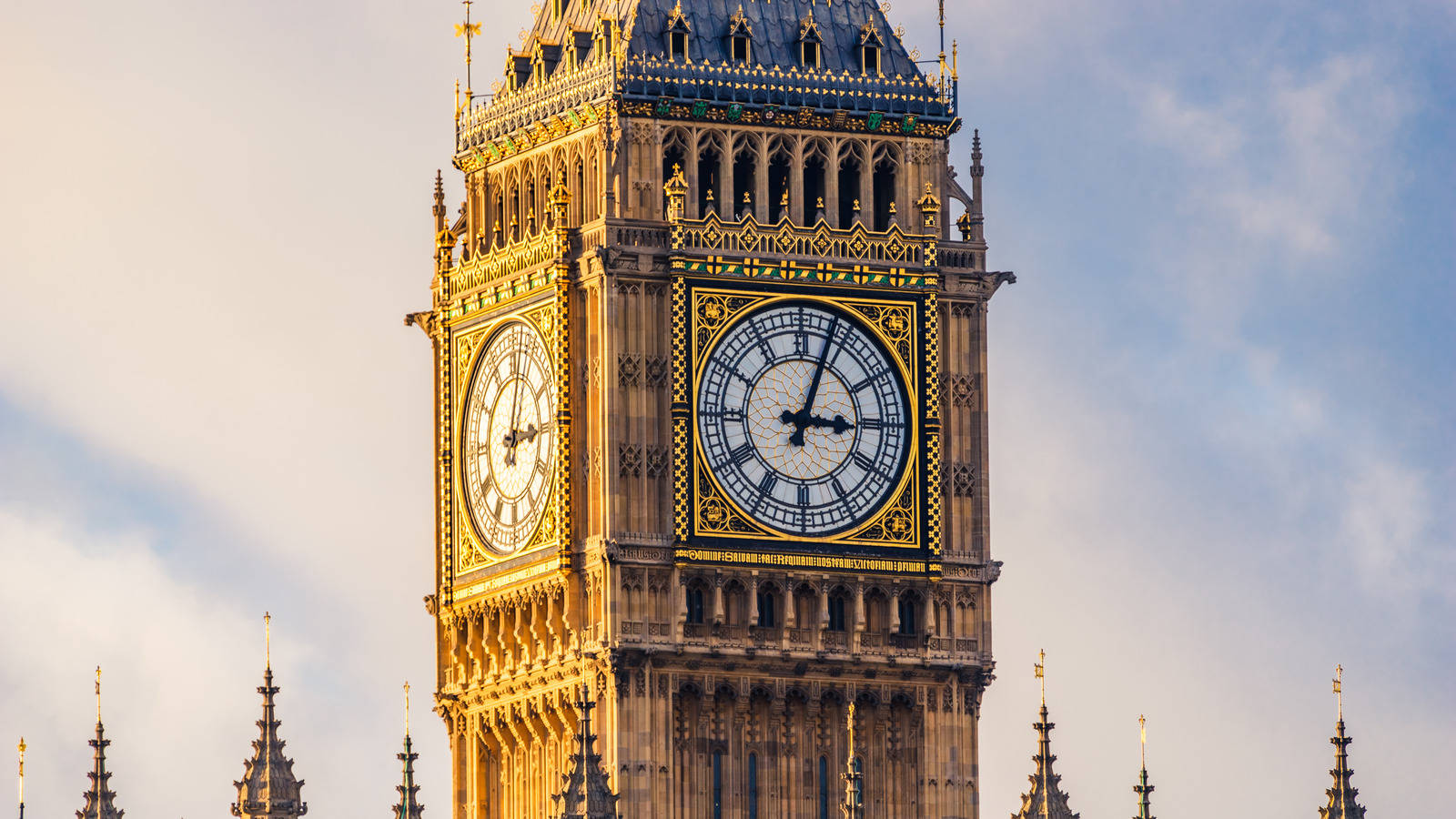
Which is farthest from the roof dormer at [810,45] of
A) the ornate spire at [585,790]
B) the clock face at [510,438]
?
the ornate spire at [585,790]

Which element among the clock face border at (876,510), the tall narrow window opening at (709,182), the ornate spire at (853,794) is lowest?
the ornate spire at (853,794)

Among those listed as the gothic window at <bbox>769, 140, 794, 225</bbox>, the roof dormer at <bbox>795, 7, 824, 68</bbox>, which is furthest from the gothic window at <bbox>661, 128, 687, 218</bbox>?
the roof dormer at <bbox>795, 7, 824, 68</bbox>

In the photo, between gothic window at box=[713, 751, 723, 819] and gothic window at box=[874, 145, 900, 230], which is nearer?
gothic window at box=[713, 751, 723, 819]

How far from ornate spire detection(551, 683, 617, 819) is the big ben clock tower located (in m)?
2.88

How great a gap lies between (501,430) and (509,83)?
636 centimetres

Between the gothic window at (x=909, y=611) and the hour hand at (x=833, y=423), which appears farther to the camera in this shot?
the gothic window at (x=909, y=611)

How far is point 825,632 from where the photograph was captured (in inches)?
5325

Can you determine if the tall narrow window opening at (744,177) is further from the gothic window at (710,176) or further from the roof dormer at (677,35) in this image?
the roof dormer at (677,35)

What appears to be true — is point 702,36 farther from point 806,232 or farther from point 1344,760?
point 1344,760

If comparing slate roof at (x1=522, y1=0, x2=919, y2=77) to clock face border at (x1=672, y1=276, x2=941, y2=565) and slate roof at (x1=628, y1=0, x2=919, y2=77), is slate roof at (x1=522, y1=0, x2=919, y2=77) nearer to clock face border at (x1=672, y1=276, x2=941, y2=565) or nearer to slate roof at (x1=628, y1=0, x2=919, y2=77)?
slate roof at (x1=628, y1=0, x2=919, y2=77)

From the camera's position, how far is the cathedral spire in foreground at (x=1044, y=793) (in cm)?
13462

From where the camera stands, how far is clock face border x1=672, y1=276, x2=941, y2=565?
134625 mm

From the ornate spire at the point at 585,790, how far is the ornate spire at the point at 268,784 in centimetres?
457

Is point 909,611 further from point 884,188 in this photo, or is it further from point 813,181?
point 813,181
